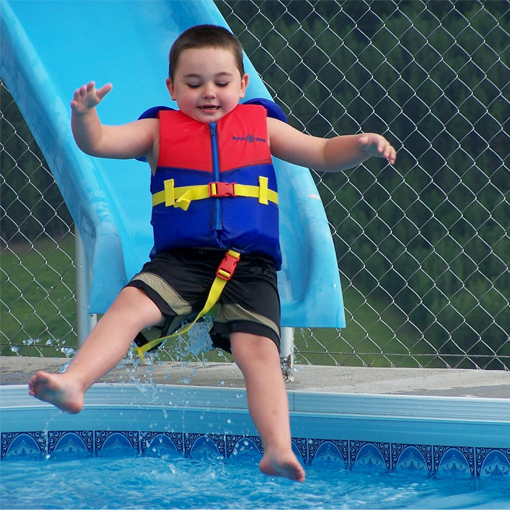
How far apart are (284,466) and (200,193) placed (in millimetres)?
690

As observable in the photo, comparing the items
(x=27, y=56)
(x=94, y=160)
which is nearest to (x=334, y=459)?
(x=94, y=160)

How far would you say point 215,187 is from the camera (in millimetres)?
1771

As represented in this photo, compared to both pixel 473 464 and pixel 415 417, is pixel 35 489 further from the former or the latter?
pixel 473 464

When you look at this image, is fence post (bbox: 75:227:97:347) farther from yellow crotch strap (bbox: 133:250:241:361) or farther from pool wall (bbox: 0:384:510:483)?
yellow crotch strap (bbox: 133:250:241:361)

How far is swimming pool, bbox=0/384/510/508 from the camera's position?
2021 millimetres

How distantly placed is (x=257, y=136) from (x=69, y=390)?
2.68 ft

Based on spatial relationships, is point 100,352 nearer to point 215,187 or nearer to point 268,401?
point 268,401

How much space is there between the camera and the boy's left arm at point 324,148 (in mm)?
1640

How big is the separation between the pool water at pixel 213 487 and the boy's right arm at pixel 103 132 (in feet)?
2.78

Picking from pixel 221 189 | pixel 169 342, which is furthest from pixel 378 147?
pixel 169 342

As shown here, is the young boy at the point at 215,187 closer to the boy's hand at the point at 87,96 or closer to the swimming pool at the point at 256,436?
the boy's hand at the point at 87,96

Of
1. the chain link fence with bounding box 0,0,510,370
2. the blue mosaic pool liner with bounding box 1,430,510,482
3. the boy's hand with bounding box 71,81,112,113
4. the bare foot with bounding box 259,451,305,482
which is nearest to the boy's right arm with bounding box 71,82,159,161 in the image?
the boy's hand with bounding box 71,81,112,113

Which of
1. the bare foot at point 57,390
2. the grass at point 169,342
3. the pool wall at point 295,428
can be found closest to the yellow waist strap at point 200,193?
the bare foot at point 57,390

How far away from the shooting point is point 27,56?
98.5 inches
